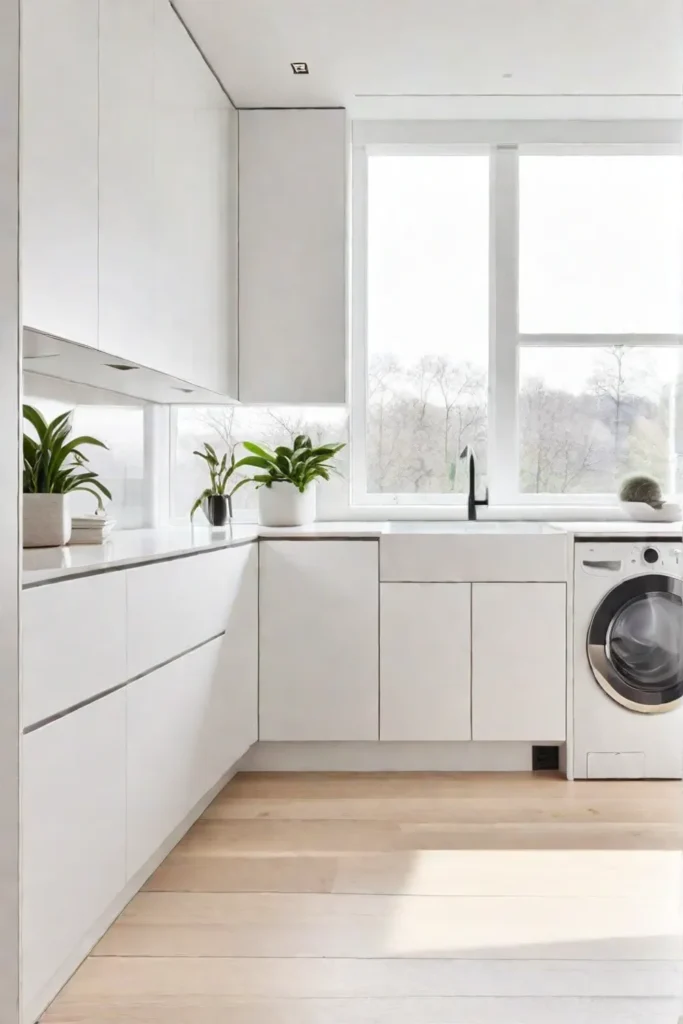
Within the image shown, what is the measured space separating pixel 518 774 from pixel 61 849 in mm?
2035

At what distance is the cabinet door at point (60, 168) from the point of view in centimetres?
176

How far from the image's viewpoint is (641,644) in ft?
10.7

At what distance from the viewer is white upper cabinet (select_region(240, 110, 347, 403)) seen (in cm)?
359

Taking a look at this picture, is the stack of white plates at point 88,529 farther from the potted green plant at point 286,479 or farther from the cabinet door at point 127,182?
the potted green plant at point 286,479

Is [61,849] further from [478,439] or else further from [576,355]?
[576,355]

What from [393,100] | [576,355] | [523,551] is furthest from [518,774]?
[393,100]

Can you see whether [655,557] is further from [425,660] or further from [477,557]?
[425,660]

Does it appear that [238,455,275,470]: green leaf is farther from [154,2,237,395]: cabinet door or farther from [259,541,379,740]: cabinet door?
[259,541,379,740]: cabinet door

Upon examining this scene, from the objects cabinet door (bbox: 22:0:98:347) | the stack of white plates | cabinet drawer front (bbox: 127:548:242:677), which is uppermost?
cabinet door (bbox: 22:0:98:347)

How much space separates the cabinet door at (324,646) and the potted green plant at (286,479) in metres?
0.29

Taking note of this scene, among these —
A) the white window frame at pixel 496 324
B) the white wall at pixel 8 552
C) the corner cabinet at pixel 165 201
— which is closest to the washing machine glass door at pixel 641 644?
the white window frame at pixel 496 324

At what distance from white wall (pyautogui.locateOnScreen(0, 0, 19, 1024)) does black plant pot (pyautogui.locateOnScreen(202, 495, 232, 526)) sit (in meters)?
1.92

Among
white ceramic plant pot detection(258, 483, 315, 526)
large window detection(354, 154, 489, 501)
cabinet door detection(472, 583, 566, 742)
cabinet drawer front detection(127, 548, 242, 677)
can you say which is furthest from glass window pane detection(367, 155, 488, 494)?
cabinet drawer front detection(127, 548, 242, 677)

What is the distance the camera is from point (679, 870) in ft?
8.03
